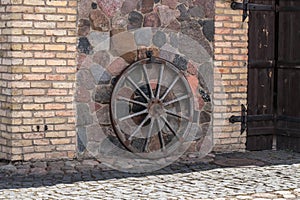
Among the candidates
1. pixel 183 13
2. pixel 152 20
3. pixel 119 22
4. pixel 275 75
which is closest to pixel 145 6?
pixel 152 20

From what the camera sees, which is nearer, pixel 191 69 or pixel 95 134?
pixel 95 134

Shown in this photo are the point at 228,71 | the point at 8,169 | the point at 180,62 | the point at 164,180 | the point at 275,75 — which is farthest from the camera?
the point at 275,75

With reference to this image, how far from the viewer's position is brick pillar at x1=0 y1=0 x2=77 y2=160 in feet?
23.2

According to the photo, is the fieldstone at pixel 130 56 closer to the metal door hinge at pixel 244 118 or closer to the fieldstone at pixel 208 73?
the fieldstone at pixel 208 73

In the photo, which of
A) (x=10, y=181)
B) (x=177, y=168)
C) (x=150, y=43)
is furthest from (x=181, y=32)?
(x=10, y=181)

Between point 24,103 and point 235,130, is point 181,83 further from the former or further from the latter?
point 24,103

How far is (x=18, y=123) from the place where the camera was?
712 centimetres

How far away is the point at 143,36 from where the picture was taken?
7.68m

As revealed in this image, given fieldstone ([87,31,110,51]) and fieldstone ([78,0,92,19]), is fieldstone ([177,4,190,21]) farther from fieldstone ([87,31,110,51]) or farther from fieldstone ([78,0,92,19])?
fieldstone ([78,0,92,19])

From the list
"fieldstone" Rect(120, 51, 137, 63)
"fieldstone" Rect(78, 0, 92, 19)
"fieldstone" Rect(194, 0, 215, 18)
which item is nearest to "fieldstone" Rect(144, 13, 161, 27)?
"fieldstone" Rect(120, 51, 137, 63)

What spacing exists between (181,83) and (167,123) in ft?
1.74

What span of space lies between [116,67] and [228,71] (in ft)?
4.88

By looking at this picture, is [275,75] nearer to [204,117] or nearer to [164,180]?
[204,117]

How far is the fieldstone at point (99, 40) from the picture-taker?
24.3 feet
